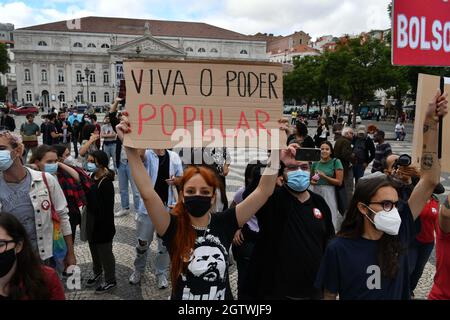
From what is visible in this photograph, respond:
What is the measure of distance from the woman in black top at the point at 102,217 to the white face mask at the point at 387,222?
2.96 m

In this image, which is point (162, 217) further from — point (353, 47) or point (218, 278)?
point (353, 47)

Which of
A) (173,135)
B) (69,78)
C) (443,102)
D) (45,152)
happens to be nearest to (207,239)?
(173,135)

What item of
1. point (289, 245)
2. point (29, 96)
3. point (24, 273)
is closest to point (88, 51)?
point (29, 96)

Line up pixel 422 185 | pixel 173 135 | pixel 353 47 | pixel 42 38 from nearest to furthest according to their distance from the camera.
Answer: pixel 173 135
pixel 422 185
pixel 353 47
pixel 42 38

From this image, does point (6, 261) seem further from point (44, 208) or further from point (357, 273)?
point (357, 273)

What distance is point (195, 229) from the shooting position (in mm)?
2365

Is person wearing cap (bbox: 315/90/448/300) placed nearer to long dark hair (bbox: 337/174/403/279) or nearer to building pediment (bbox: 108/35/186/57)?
long dark hair (bbox: 337/174/403/279)

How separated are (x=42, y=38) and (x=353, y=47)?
2932 inches

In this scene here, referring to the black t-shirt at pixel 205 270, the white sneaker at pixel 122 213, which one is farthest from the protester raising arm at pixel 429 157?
the white sneaker at pixel 122 213

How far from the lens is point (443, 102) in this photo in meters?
2.54

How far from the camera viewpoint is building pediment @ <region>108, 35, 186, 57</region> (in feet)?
275

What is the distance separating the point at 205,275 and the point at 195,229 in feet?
0.90

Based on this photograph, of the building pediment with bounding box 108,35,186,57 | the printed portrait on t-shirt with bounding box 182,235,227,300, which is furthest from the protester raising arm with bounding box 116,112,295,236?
the building pediment with bounding box 108,35,186,57

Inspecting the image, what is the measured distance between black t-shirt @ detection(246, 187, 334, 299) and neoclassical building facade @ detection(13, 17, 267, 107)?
82023 millimetres
